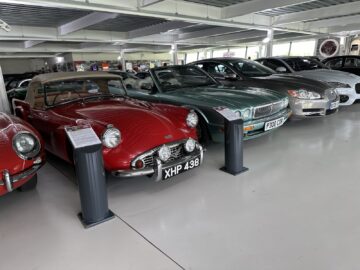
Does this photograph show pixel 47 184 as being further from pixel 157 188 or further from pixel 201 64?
pixel 201 64

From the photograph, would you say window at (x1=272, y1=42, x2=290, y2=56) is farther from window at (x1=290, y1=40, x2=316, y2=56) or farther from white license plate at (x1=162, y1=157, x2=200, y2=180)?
white license plate at (x1=162, y1=157, x2=200, y2=180)

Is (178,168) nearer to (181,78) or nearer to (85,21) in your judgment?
(181,78)

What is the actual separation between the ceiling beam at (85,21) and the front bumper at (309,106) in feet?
19.2

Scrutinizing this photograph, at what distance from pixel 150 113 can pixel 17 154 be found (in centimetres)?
140

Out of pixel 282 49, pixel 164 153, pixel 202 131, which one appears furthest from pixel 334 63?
pixel 282 49

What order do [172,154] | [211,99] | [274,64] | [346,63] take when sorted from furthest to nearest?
1. [346,63]
2. [274,64]
3. [211,99]
4. [172,154]

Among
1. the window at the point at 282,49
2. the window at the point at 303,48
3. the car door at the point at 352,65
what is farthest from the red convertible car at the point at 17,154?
the window at the point at 282,49

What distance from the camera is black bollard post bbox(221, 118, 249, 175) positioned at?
3.17 meters

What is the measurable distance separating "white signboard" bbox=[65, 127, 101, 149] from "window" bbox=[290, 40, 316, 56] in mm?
21245

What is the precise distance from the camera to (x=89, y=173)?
7.48 feet

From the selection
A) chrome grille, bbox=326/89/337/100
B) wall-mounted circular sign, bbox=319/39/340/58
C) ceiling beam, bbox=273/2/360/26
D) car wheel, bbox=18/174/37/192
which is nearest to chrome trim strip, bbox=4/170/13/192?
car wheel, bbox=18/174/37/192

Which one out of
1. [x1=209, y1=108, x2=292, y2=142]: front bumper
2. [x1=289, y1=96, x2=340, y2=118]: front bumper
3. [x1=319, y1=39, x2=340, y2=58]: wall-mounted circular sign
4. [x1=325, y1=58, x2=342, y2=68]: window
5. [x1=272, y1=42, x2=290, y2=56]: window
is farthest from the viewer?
[x1=272, y1=42, x2=290, y2=56]: window

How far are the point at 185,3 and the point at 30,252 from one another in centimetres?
768

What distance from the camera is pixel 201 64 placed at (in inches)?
239
